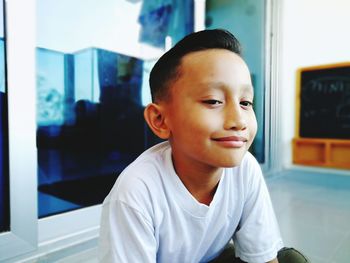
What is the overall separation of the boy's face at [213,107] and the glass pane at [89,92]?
71 centimetres

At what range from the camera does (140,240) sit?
1.63 ft

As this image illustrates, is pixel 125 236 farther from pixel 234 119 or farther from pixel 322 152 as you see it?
pixel 322 152

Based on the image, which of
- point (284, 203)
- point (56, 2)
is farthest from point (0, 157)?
point (284, 203)

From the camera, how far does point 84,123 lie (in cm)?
122

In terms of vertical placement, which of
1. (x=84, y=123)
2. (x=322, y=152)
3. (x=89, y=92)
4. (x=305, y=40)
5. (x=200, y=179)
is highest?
(x=305, y=40)

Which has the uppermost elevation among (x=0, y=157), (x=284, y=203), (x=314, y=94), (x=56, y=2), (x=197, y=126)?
(x=56, y=2)

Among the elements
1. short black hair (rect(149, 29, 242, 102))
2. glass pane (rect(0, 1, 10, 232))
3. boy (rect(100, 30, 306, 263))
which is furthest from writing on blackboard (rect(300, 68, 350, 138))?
glass pane (rect(0, 1, 10, 232))

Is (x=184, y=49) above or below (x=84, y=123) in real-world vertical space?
above

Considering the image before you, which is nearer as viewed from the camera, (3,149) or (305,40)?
(3,149)

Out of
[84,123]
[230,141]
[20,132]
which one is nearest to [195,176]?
[230,141]

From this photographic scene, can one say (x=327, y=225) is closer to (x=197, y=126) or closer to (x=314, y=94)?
(x=197, y=126)

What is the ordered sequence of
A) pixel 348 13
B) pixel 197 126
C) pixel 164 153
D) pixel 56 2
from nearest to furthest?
1. pixel 197 126
2. pixel 164 153
3. pixel 56 2
4. pixel 348 13

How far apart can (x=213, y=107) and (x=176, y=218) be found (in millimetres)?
222

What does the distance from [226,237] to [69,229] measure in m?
0.68
